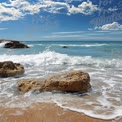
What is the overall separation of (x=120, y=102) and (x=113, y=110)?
26.3 inches

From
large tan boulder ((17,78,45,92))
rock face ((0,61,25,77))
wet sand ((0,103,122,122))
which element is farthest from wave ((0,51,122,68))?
wet sand ((0,103,122,122))

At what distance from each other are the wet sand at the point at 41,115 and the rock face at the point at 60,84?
4.36 ft

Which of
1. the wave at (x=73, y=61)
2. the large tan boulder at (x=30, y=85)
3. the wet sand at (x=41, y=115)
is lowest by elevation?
the wave at (x=73, y=61)

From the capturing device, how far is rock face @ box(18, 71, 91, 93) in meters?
7.02

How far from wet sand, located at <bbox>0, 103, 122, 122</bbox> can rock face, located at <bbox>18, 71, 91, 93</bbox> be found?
1.33 meters

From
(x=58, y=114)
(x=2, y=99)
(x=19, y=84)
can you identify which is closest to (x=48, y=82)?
(x=19, y=84)

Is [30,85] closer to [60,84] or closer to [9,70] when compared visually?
[60,84]

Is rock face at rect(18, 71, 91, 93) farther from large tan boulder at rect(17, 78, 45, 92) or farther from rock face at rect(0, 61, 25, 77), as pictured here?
rock face at rect(0, 61, 25, 77)

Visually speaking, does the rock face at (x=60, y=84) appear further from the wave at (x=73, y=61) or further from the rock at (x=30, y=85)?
the wave at (x=73, y=61)

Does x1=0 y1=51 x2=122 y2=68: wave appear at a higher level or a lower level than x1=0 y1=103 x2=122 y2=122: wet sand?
lower

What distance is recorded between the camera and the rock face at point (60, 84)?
7.02 metres

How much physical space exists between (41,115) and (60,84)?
1.90 m

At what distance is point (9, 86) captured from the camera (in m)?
7.79

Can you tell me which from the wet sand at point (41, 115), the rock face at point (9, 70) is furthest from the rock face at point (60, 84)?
the rock face at point (9, 70)
